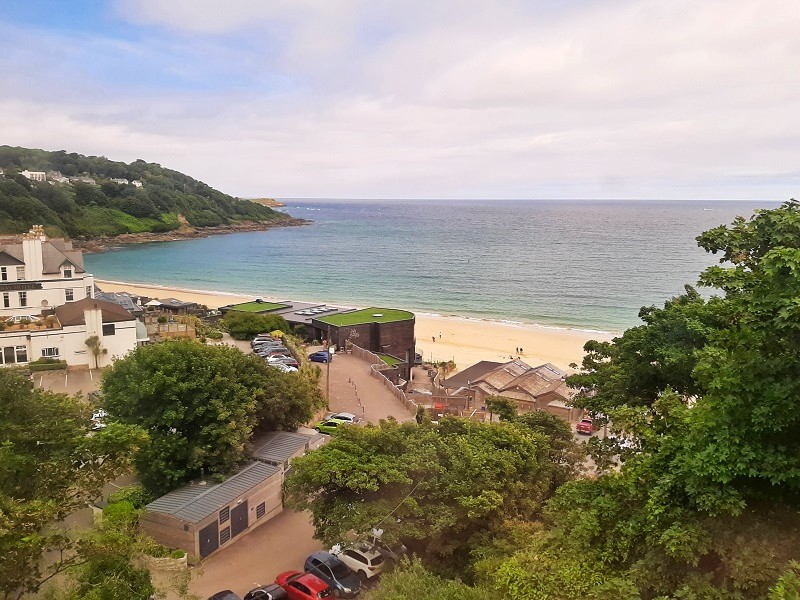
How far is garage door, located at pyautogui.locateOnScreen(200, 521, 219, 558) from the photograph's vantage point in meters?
14.6

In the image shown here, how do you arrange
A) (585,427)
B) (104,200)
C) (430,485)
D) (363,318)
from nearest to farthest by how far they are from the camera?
(430,485) < (585,427) < (363,318) < (104,200)

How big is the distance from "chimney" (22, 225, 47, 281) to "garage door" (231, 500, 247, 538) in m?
22.8

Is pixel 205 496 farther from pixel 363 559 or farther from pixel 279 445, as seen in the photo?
pixel 363 559

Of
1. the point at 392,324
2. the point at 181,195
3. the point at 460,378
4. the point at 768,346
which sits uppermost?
the point at 181,195

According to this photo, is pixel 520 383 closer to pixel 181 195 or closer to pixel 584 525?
pixel 584 525

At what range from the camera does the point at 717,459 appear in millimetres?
8422

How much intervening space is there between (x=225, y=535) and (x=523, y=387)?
18114 mm

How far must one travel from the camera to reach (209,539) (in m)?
14.8

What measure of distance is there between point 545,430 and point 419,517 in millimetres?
5163

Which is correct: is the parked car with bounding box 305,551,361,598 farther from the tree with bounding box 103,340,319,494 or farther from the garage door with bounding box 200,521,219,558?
the tree with bounding box 103,340,319,494

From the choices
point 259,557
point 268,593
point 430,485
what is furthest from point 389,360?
point 268,593

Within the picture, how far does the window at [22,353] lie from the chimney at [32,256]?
5.79m

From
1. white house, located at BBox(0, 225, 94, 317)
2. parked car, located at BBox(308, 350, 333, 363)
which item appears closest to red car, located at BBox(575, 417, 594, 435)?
parked car, located at BBox(308, 350, 333, 363)

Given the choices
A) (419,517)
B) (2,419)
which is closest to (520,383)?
(419,517)
